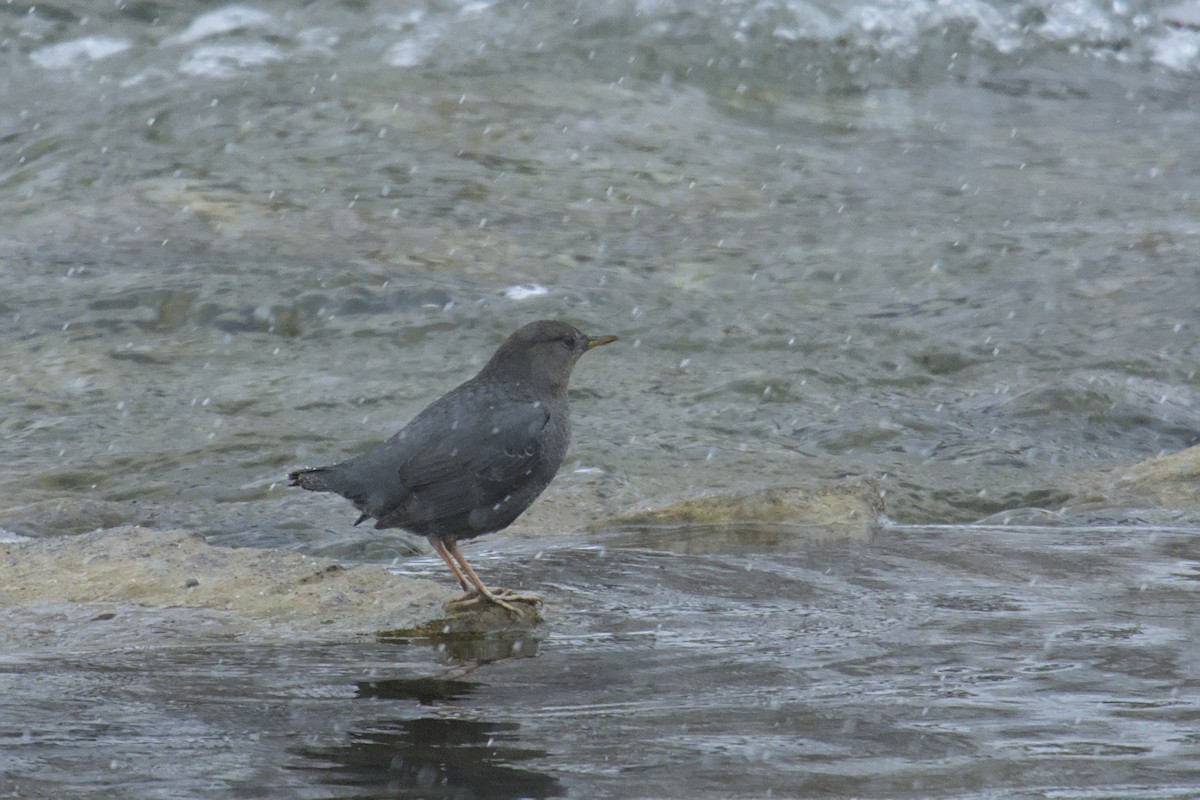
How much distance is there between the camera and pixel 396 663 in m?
4.36

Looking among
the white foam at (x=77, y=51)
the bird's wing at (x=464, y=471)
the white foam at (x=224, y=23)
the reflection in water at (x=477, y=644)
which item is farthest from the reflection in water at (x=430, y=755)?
the white foam at (x=224, y=23)

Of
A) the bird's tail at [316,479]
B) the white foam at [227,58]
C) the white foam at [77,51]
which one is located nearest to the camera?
the bird's tail at [316,479]

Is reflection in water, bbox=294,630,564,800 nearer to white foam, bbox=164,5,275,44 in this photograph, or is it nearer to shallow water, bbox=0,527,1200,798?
shallow water, bbox=0,527,1200,798

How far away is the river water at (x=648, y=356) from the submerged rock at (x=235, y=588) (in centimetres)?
16

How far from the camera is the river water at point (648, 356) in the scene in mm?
3779

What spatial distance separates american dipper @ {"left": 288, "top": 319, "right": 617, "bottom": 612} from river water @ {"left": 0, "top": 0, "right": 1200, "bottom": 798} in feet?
1.27

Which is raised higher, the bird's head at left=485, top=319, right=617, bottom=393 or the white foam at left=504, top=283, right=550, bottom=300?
the bird's head at left=485, top=319, right=617, bottom=393

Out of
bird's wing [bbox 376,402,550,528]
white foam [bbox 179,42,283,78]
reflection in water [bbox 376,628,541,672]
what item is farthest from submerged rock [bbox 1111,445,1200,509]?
white foam [bbox 179,42,283,78]

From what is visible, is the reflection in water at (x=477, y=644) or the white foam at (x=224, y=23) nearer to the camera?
the reflection in water at (x=477, y=644)

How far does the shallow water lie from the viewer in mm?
3432

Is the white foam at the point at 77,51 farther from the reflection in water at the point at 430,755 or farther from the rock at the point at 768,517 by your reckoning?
the reflection in water at the point at 430,755

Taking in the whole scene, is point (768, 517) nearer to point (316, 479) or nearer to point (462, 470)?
point (462, 470)

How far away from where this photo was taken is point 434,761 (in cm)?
356

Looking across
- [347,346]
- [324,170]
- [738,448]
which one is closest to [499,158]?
[324,170]
